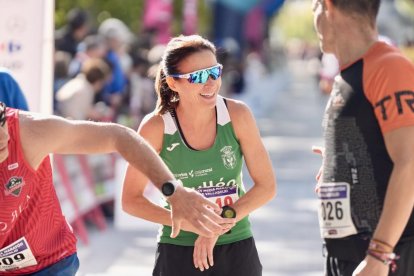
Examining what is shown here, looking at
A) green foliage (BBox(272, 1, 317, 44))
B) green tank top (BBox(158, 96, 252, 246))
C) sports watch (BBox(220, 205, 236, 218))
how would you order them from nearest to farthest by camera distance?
sports watch (BBox(220, 205, 236, 218)) < green tank top (BBox(158, 96, 252, 246)) < green foliage (BBox(272, 1, 317, 44))

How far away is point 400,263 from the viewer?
4.16 meters

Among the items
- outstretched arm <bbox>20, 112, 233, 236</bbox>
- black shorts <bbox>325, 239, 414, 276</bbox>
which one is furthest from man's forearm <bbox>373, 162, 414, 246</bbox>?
outstretched arm <bbox>20, 112, 233, 236</bbox>

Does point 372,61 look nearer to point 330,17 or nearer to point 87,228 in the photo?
point 330,17

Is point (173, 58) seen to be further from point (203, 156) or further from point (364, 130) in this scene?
point (364, 130)

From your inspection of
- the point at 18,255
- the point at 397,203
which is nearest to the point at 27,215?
the point at 18,255

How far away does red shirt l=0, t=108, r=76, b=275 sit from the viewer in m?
4.20

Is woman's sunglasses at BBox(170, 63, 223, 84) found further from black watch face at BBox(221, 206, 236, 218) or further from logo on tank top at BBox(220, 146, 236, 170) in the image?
black watch face at BBox(221, 206, 236, 218)

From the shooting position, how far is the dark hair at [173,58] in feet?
16.9

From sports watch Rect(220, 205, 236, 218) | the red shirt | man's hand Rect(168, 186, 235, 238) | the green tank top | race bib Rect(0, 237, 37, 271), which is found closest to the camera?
man's hand Rect(168, 186, 235, 238)

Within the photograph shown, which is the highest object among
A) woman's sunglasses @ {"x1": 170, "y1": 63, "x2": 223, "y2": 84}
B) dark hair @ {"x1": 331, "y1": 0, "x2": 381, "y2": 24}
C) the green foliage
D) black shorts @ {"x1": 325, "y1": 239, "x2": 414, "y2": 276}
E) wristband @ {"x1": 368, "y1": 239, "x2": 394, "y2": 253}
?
dark hair @ {"x1": 331, "y1": 0, "x2": 381, "y2": 24}

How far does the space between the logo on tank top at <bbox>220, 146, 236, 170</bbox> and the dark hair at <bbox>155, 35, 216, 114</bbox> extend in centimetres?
36

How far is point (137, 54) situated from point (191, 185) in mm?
11866

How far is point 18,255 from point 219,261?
1.05 meters

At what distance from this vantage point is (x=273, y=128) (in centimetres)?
2666
